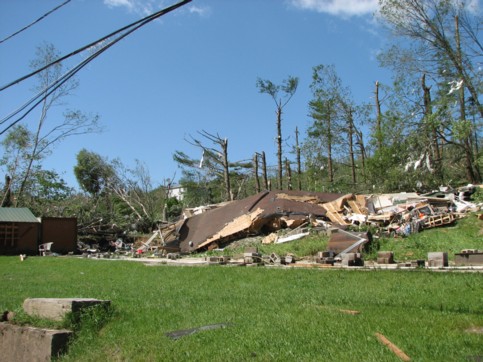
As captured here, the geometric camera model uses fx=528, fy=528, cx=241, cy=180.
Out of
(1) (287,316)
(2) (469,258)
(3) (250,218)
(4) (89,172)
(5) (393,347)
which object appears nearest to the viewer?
(5) (393,347)

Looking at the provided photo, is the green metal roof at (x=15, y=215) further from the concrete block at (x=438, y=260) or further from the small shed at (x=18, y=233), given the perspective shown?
the concrete block at (x=438, y=260)

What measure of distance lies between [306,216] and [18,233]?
1746 centimetres

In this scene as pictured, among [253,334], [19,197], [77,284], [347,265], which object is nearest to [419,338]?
[253,334]

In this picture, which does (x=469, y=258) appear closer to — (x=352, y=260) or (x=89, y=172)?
(x=352, y=260)

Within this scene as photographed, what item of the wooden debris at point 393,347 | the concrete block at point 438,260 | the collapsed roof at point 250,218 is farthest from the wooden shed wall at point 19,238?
the wooden debris at point 393,347

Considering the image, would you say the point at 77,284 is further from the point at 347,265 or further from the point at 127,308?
the point at 347,265

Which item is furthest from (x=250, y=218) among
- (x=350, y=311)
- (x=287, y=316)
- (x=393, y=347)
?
(x=393, y=347)

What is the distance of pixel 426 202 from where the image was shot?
946 inches

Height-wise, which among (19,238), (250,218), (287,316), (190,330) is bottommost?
(190,330)

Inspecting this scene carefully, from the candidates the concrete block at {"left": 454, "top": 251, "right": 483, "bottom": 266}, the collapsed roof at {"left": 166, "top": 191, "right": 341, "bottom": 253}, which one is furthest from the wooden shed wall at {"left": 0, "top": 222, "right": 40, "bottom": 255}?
the concrete block at {"left": 454, "top": 251, "right": 483, "bottom": 266}

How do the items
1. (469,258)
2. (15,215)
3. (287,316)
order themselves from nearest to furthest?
(287,316), (469,258), (15,215)

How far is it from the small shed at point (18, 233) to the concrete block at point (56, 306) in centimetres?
2442

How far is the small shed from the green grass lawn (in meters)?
18.5

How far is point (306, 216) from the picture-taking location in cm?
2570
